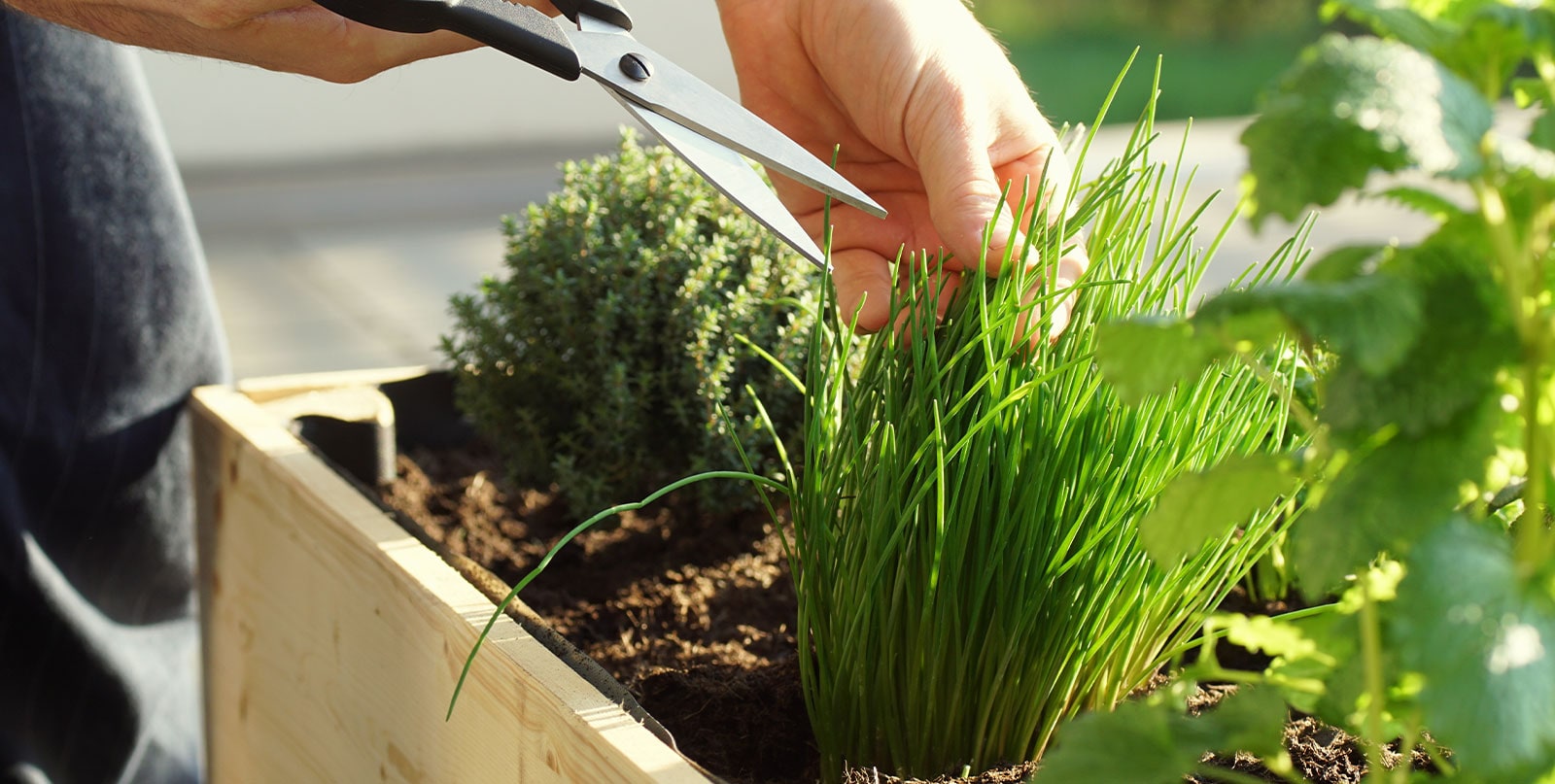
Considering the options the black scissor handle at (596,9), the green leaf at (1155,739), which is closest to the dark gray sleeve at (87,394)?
the black scissor handle at (596,9)

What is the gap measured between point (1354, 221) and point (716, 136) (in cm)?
348

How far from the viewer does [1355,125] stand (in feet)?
1.08

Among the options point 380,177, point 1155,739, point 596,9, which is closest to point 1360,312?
point 1155,739

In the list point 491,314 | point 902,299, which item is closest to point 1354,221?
point 491,314

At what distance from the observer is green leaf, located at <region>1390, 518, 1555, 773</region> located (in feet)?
0.99

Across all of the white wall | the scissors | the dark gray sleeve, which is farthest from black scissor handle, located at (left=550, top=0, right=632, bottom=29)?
the white wall

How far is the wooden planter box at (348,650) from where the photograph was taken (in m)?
0.70

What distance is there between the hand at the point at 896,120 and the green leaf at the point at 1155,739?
354mm

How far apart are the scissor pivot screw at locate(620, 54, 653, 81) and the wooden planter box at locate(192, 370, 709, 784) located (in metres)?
0.34

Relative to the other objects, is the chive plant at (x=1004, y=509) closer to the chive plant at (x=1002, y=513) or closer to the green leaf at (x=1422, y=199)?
the chive plant at (x=1002, y=513)

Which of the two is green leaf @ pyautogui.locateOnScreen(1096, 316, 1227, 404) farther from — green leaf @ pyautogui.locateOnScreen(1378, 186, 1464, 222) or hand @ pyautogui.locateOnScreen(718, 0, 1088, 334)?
hand @ pyautogui.locateOnScreen(718, 0, 1088, 334)

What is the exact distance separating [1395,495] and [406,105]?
4367 millimetres

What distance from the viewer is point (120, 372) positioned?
1.16m

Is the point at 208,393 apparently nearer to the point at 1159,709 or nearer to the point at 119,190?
the point at 119,190
